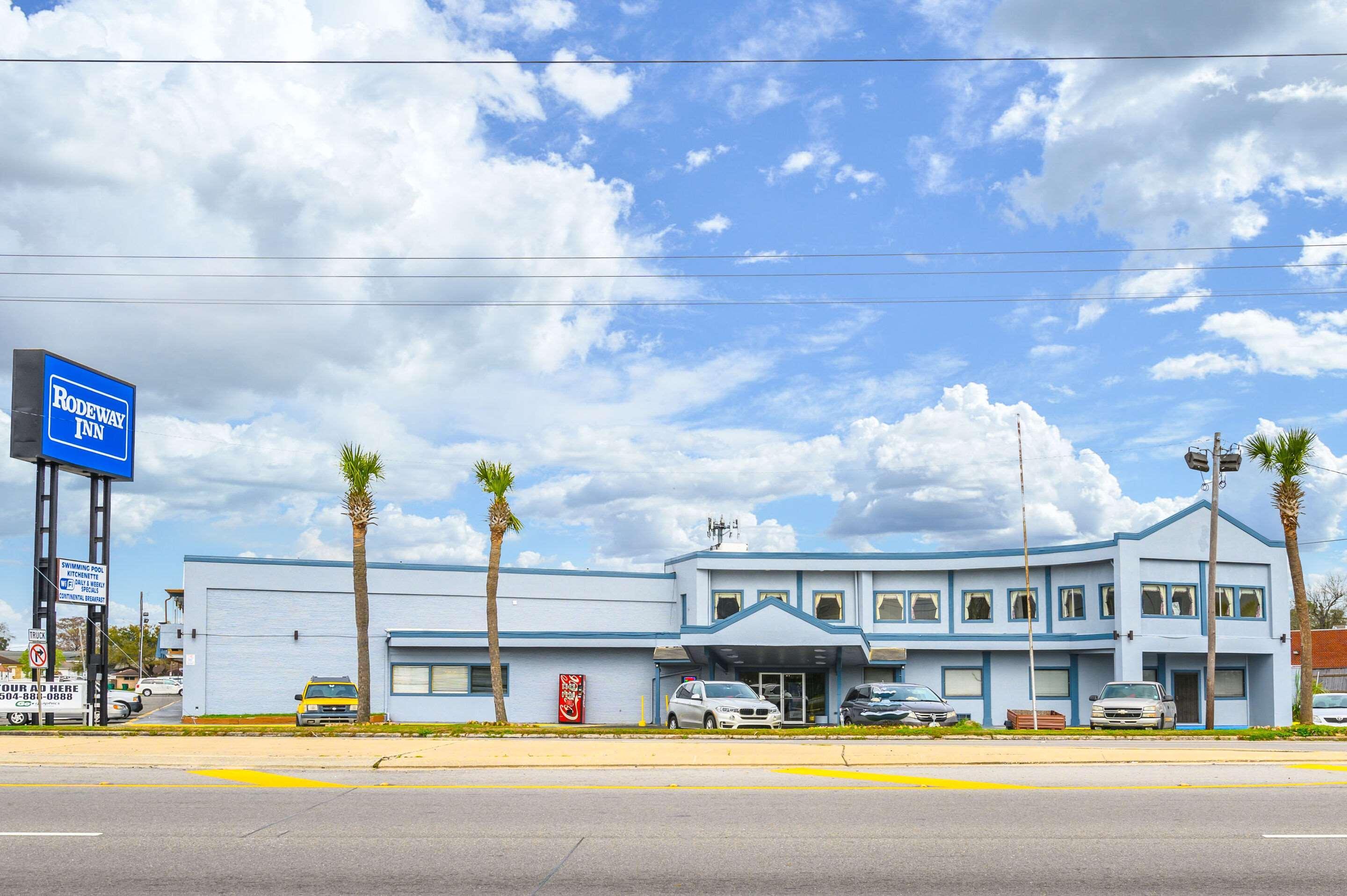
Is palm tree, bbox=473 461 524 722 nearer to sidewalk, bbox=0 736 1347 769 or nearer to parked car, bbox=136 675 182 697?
sidewalk, bbox=0 736 1347 769

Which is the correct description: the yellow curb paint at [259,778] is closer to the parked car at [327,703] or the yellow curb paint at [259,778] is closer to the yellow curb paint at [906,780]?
the yellow curb paint at [906,780]

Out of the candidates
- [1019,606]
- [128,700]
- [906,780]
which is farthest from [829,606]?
[906,780]

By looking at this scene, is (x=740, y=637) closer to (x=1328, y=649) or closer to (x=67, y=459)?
(x=67, y=459)

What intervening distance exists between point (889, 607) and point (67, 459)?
1239 inches

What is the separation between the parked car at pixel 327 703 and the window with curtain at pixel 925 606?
24370mm

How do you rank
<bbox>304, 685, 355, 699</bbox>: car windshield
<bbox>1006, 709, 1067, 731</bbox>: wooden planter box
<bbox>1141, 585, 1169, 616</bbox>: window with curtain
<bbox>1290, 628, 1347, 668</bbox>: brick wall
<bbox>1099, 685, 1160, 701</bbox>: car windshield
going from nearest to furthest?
<bbox>304, 685, 355, 699</bbox>: car windshield < <bbox>1099, 685, 1160, 701</bbox>: car windshield < <bbox>1006, 709, 1067, 731</bbox>: wooden planter box < <bbox>1141, 585, 1169, 616</bbox>: window with curtain < <bbox>1290, 628, 1347, 668</bbox>: brick wall

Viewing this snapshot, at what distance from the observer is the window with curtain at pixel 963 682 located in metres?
46.7

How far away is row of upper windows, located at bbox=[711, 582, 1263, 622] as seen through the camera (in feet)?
147

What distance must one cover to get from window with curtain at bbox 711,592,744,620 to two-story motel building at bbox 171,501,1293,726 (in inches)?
5.3

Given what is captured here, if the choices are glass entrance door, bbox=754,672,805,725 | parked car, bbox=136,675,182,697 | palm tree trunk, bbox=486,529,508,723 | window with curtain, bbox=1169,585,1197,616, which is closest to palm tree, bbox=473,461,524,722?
palm tree trunk, bbox=486,529,508,723

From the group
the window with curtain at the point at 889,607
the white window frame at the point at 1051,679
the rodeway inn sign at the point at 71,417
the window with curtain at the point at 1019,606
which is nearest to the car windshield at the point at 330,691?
the rodeway inn sign at the point at 71,417

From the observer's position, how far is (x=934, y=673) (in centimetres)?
4684

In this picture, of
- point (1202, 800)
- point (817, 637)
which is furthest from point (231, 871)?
point (817, 637)

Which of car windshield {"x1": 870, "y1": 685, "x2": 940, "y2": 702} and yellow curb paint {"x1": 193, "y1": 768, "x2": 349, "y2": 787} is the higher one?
yellow curb paint {"x1": 193, "y1": 768, "x2": 349, "y2": 787}
